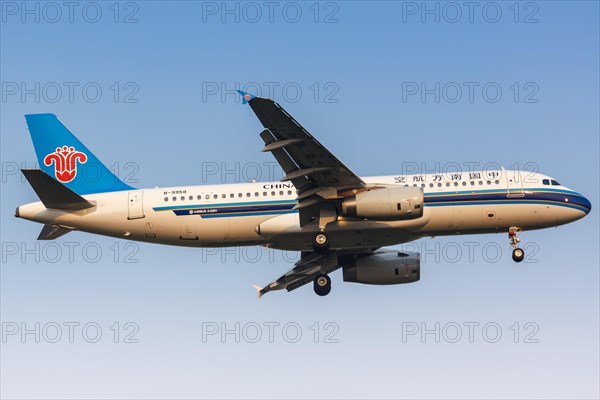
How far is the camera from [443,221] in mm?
51938

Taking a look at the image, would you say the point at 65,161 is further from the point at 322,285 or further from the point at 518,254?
the point at 518,254

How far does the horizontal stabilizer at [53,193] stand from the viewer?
165 ft

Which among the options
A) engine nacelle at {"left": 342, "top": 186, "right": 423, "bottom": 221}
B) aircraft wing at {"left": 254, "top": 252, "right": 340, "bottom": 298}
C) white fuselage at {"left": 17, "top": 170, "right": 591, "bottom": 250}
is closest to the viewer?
engine nacelle at {"left": 342, "top": 186, "right": 423, "bottom": 221}

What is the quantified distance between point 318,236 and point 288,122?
7.73 metres

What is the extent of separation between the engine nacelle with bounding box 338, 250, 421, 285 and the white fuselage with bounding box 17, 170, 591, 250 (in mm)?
4369

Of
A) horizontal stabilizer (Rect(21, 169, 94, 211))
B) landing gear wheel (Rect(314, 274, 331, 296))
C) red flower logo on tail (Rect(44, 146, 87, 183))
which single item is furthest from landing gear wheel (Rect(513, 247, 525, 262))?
red flower logo on tail (Rect(44, 146, 87, 183))

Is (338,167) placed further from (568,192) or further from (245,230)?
(568,192)

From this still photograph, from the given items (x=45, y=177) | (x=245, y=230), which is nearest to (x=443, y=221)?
(x=245, y=230)

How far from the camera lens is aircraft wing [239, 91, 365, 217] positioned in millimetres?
46281

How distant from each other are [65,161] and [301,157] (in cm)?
1426

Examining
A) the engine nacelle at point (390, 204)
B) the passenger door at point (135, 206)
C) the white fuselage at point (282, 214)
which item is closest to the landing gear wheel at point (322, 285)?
the white fuselage at point (282, 214)

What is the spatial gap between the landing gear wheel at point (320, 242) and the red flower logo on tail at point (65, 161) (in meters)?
13.5

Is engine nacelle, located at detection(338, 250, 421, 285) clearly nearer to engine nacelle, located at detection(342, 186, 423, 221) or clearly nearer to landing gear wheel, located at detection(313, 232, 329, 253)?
landing gear wheel, located at detection(313, 232, 329, 253)

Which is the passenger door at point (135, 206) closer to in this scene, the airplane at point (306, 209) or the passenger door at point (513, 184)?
the airplane at point (306, 209)
